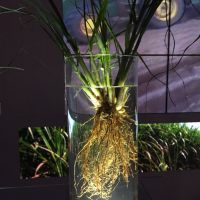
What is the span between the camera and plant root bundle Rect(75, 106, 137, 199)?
600mm

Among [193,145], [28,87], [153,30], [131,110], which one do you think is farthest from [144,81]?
[131,110]

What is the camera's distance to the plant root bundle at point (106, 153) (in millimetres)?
600

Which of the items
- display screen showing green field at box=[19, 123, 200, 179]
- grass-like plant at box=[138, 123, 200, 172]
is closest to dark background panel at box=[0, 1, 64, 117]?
display screen showing green field at box=[19, 123, 200, 179]

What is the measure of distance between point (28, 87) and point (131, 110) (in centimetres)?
100

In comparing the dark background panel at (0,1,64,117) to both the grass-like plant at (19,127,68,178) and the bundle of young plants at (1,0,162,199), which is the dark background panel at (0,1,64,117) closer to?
the grass-like plant at (19,127,68,178)

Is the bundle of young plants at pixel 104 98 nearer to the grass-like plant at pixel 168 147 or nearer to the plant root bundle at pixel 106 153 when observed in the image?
the plant root bundle at pixel 106 153

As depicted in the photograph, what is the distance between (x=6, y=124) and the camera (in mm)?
1500

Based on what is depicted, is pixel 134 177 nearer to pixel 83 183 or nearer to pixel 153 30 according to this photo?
pixel 83 183

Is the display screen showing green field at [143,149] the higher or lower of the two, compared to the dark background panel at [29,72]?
lower

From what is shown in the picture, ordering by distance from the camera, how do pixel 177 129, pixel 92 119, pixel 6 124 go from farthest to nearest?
pixel 177 129, pixel 6 124, pixel 92 119

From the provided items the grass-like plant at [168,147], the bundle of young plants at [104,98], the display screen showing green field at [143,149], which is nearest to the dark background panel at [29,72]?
the display screen showing green field at [143,149]

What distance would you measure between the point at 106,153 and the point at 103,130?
5 cm

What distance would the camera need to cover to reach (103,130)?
0.60 metres

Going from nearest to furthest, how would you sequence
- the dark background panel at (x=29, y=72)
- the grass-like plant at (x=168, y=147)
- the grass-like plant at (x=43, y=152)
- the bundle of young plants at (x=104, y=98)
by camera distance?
A: the bundle of young plants at (x=104, y=98)
the dark background panel at (x=29, y=72)
the grass-like plant at (x=43, y=152)
the grass-like plant at (x=168, y=147)
